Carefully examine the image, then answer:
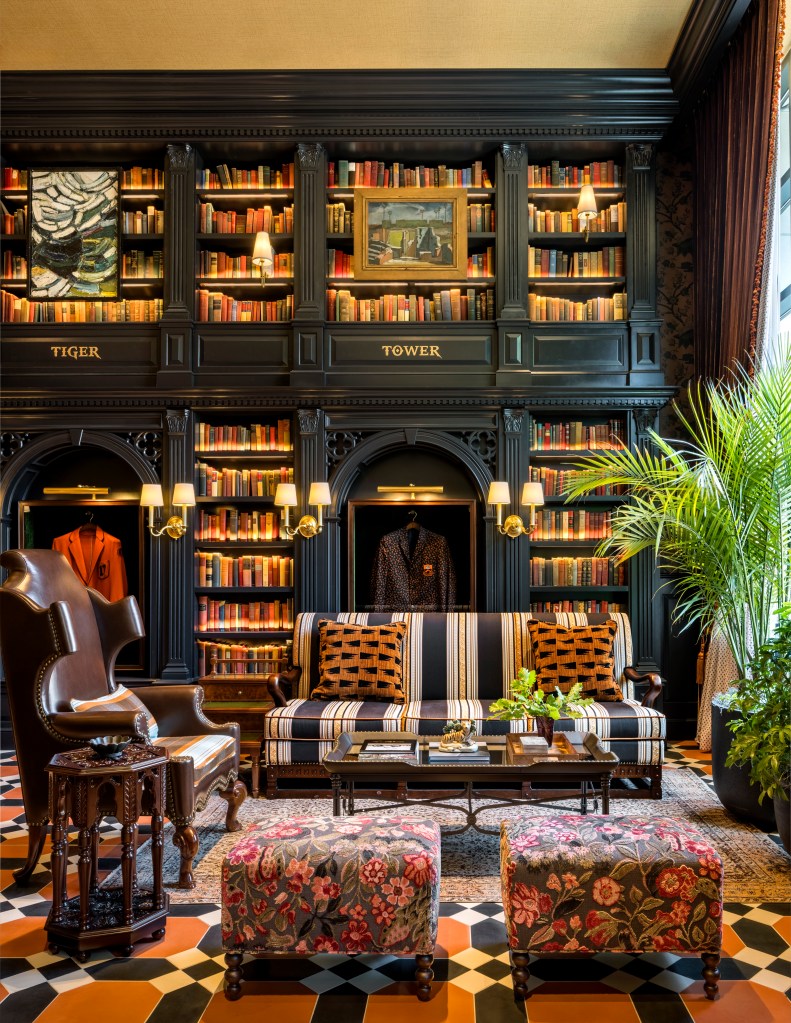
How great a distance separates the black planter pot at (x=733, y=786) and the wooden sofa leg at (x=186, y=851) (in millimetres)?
2504

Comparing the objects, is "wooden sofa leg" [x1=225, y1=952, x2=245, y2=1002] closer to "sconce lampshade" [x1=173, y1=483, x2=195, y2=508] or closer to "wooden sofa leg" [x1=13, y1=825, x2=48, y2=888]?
"wooden sofa leg" [x1=13, y1=825, x2=48, y2=888]

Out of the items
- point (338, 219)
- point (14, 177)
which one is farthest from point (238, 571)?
point (14, 177)

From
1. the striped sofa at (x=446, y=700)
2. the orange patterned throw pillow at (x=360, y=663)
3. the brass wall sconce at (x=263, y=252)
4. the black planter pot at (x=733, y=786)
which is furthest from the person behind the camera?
the brass wall sconce at (x=263, y=252)

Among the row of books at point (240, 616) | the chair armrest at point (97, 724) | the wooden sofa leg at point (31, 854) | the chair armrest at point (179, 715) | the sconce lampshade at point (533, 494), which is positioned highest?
the sconce lampshade at point (533, 494)

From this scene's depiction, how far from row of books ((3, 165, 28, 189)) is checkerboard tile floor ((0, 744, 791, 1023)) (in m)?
5.38

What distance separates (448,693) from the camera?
5016mm

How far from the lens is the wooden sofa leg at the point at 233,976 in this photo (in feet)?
8.13

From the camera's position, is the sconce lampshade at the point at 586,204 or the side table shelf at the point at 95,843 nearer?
the side table shelf at the point at 95,843

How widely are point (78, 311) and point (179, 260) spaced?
34.4 inches

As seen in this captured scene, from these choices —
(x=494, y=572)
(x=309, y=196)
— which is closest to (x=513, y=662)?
(x=494, y=572)

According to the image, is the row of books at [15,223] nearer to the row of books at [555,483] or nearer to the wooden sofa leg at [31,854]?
the row of books at [555,483]

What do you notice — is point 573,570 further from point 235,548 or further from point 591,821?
point 591,821

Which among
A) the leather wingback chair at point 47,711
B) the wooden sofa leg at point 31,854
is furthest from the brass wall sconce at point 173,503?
the wooden sofa leg at point 31,854

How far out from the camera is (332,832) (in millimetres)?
2670
